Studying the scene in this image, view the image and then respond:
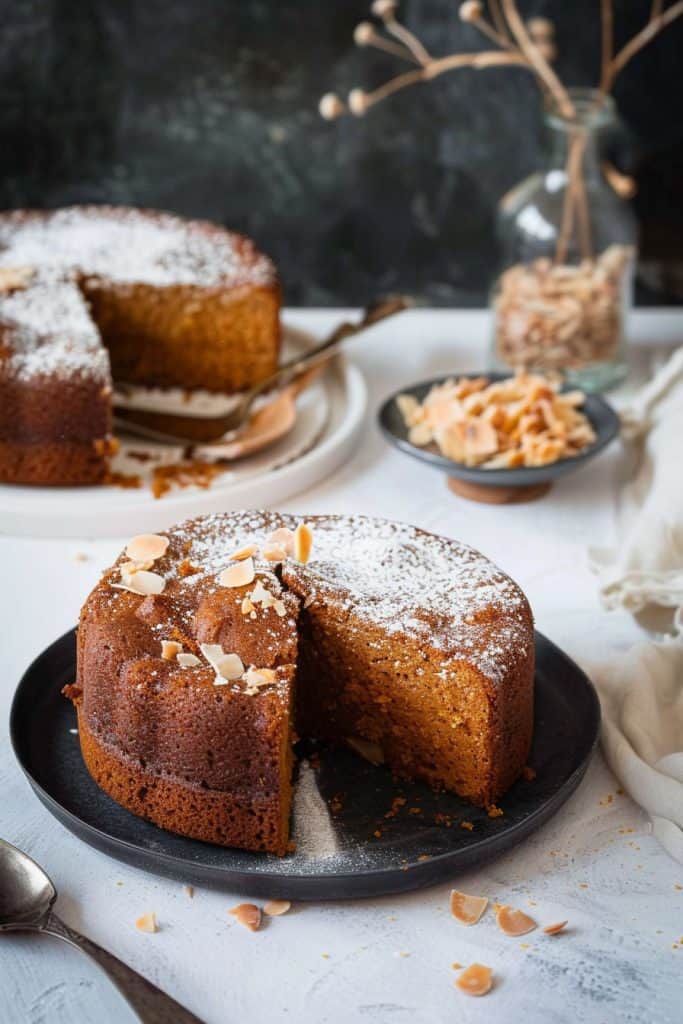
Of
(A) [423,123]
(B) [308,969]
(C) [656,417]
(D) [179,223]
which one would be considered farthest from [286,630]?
(A) [423,123]

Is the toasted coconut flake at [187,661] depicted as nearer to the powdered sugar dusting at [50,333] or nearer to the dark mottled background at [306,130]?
the powdered sugar dusting at [50,333]

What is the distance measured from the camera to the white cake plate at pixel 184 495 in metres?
2.22

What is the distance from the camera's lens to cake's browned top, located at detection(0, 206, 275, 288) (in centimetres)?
268

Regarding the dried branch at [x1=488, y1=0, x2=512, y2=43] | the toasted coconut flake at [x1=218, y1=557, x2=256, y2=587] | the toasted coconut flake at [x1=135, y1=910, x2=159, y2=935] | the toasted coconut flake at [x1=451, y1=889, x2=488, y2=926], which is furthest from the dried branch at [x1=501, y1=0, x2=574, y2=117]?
the toasted coconut flake at [x1=135, y1=910, x2=159, y2=935]

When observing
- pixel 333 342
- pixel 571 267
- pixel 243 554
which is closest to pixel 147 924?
pixel 243 554

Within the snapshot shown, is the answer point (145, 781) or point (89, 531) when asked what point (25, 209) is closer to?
point (89, 531)

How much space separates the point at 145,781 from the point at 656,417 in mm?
1379

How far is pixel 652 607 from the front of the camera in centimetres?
197

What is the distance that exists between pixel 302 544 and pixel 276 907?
496 mm

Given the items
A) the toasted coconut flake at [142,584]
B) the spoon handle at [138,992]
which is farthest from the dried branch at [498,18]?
the spoon handle at [138,992]

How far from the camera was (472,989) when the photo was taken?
51.6 inches

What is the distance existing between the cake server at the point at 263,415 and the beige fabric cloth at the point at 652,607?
638 mm

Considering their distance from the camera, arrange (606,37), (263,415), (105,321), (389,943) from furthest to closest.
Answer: (105,321) → (606,37) → (263,415) → (389,943)

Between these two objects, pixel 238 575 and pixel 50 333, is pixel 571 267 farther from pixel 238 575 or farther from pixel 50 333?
pixel 238 575
